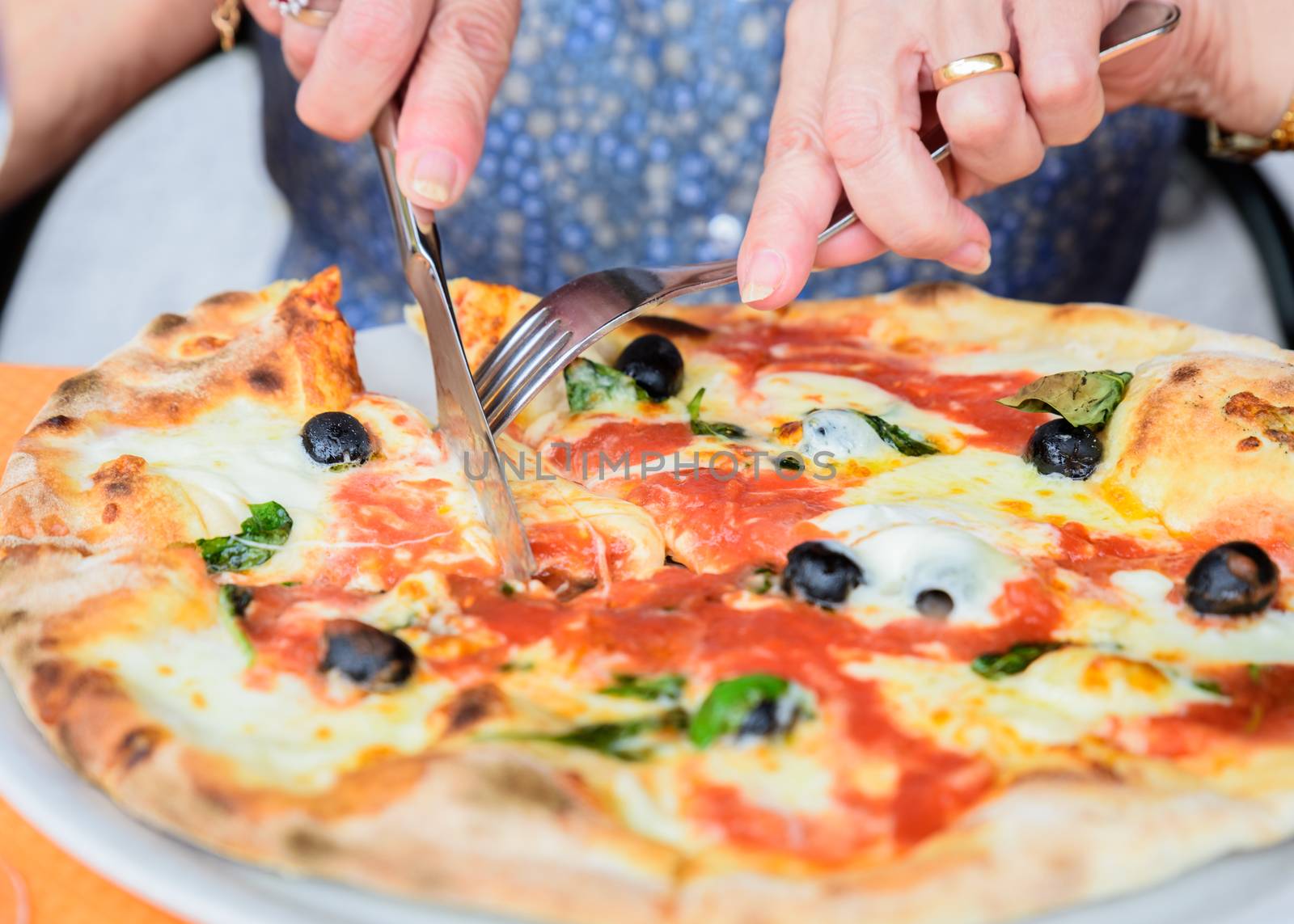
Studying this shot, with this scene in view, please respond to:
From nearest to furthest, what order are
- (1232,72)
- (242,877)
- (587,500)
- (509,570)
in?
(242,877) < (509,570) < (587,500) < (1232,72)

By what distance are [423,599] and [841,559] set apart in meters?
0.51

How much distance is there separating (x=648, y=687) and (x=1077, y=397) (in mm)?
937

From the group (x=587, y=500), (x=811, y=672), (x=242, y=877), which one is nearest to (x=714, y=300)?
(x=587, y=500)

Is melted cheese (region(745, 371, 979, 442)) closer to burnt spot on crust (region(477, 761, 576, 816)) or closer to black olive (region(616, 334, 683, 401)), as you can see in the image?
black olive (region(616, 334, 683, 401))

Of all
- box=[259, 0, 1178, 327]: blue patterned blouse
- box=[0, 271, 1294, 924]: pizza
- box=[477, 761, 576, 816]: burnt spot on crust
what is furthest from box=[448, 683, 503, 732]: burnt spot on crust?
box=[259, 0, 1178, 327]: blue patterned blouse

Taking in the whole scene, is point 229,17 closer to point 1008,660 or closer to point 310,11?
point 310,11

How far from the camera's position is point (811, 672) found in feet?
4.44

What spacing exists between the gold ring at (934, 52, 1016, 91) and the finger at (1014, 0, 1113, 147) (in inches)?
1.6

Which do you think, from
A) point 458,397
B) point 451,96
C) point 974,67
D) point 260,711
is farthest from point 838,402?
point 260,711

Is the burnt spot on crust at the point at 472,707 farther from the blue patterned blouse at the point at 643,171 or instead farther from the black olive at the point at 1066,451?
the blue patterned blouse at the point at 643,171

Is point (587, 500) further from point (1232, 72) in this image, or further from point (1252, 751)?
point (1232, 72)

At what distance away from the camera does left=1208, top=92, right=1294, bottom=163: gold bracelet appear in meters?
2.66

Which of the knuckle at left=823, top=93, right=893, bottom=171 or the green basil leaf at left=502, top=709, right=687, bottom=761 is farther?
the knuckle at left=823, top=93, right=893, bottom=171

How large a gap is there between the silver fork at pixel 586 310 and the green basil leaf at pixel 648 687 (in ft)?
1.72
